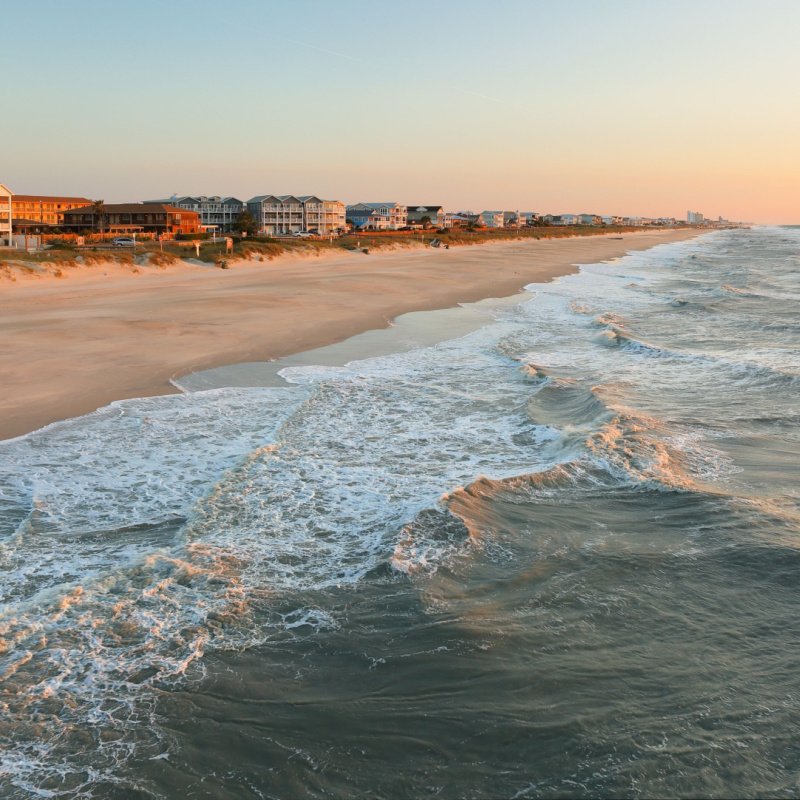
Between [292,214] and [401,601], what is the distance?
105m

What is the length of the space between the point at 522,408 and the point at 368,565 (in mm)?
6510

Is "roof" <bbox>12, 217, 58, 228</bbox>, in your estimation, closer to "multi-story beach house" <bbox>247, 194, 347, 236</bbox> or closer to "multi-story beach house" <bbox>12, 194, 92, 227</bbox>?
"multi-story beach house" <bbox>12, 194, 92, 227</bbox>

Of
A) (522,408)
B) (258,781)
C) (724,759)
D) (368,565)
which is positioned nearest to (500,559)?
(368,565)

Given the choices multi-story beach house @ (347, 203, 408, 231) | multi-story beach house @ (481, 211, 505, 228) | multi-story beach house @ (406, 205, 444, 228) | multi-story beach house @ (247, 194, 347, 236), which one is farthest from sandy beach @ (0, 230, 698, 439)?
multi-story beach house @ (481, 211, 505, 228)

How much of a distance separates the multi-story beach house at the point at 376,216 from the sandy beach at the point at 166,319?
287ft

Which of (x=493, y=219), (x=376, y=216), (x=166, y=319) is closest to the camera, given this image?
(x=166, y=319)

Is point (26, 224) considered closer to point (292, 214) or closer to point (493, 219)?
A: point (292, 214)

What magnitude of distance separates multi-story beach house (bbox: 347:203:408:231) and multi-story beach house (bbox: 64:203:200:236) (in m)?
48.2

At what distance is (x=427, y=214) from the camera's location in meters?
150

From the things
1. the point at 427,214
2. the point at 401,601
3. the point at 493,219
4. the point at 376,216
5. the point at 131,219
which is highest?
the point at 493,219

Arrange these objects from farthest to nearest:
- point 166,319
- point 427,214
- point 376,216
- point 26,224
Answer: point 427,214
point 376,216
point 26,224
point 166,319

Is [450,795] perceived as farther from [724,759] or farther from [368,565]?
[368,565]

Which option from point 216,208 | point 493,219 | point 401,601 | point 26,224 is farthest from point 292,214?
point 401,601

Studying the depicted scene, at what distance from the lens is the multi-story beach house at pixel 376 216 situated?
129125 mm
